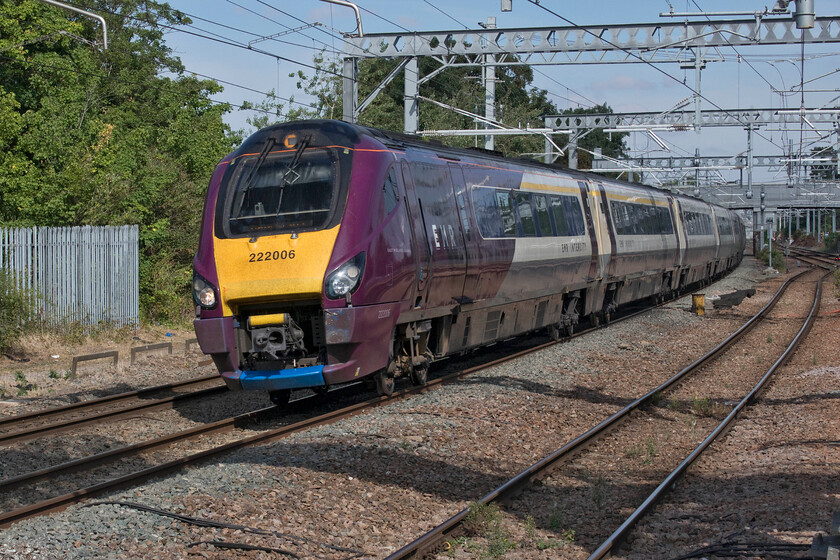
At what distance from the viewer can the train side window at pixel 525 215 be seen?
14.7m

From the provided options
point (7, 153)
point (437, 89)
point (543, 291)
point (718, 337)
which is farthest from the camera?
point (437, 89)

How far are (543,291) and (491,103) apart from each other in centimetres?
1324

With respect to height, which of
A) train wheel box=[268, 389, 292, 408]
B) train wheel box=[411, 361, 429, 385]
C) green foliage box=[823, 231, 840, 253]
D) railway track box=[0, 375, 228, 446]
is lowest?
railway track box=[0, 375, 228, 446]

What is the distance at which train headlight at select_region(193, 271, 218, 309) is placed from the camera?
10016 mm

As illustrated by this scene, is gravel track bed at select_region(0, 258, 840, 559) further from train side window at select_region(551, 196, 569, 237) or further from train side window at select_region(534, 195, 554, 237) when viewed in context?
train side window at select_region(551, 196, 569, 237)

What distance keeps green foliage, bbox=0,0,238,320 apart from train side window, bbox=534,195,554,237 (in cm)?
942

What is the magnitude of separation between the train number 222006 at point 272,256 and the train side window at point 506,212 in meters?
4.98

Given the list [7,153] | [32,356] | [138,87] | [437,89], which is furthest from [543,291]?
[437,89]

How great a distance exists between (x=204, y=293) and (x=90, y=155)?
11416mm

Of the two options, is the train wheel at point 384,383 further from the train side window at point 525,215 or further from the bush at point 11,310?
the bush at point 11,310

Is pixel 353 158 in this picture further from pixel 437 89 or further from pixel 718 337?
pixel 437 89

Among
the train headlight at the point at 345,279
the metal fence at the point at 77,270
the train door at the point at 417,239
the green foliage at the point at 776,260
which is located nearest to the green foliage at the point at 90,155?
the metal fence at the point at 77,270

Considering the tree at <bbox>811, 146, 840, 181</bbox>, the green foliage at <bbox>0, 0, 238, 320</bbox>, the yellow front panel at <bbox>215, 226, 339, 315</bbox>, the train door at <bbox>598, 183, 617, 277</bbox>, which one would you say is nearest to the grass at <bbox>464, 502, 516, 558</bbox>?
the yellow front panel at <bbox>215, 226, 339, 315</bbox>

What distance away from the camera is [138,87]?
34812 mm
